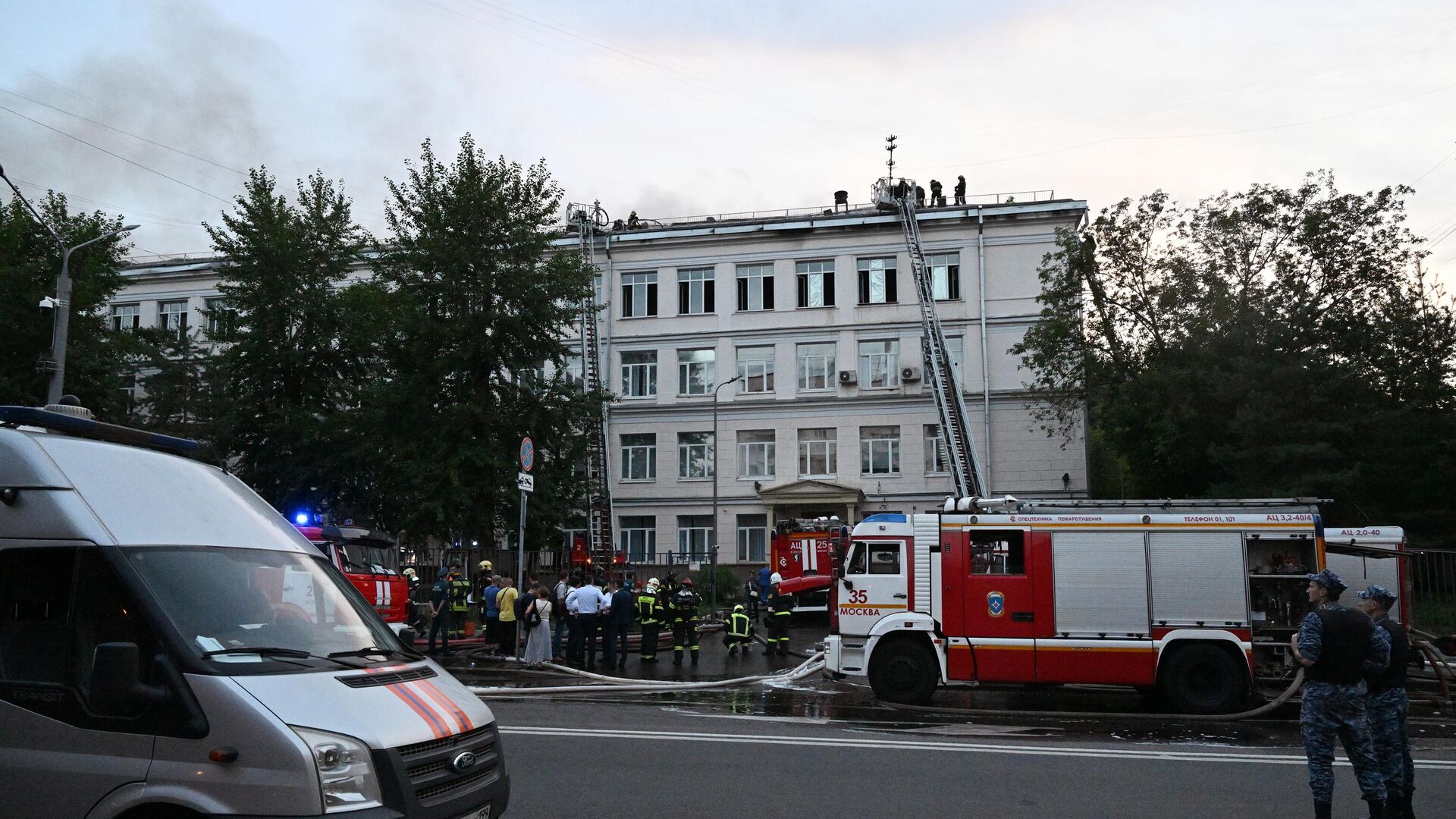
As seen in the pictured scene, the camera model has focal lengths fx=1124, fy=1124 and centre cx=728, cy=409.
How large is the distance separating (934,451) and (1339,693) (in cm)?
3587

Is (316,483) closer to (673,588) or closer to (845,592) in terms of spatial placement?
(673,588)

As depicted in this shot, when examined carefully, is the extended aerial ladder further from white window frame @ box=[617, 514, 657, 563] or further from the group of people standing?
the group of people standing

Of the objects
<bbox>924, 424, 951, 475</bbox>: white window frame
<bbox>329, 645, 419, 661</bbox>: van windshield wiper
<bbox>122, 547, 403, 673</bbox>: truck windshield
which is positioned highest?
<bbox>924, 424, 951, 475</bbox>: white window frame

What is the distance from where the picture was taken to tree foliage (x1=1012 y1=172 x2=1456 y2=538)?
31.6 meters

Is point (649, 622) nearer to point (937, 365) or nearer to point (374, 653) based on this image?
point (374, 653)

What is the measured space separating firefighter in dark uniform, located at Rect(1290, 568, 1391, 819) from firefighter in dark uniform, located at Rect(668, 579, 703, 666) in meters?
14.3

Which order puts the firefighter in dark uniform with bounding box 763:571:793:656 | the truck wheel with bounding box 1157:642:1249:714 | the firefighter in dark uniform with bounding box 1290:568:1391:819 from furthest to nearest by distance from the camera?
the firefighter in dark uniform with bounding box 763:571:793:656 → the truck wheel with bounding box 1157:642:1249:714 → the firefighter in dark uniform with bounding box 1290:568:1391:819

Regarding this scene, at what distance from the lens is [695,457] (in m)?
46.4

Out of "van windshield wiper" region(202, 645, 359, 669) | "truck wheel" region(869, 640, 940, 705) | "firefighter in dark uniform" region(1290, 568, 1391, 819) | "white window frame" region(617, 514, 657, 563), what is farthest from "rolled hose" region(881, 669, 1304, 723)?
"white window frame" region(617, 514, 657, 563)

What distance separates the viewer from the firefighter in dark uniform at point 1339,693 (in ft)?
25.4

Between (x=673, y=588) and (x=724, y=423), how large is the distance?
23.4 meters

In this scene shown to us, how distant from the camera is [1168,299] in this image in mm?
35531

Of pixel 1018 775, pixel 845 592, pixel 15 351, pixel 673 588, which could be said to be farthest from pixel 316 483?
pixel 1018 775

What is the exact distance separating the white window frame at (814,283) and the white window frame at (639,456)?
27.6 feet
